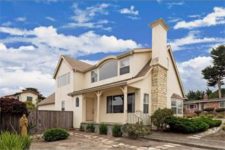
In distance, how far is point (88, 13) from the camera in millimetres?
17516

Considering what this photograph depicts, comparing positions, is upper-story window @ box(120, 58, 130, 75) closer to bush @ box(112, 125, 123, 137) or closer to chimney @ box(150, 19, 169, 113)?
chimney @ box(150, 19, 169, 113)

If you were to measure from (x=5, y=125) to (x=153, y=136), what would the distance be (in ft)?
34.5

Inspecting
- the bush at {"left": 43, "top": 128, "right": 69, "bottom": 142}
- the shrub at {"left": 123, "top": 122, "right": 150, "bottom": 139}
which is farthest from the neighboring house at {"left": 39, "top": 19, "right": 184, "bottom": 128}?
the bush at {"left": 43, "top": 128, "right": 69, "bottom": 142}

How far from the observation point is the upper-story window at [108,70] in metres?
25.9

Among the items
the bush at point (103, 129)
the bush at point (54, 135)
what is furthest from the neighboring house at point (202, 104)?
the bush at point (54, 135)

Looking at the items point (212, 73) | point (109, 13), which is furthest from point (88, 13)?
point (212, 73)

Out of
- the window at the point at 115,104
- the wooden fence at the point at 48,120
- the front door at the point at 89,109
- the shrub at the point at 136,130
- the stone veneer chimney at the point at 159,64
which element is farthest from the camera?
the front door at the point at 89,109

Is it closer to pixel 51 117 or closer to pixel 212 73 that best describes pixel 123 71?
pixel 51 117

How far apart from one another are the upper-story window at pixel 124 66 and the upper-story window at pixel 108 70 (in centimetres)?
83

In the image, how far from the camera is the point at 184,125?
798 inches

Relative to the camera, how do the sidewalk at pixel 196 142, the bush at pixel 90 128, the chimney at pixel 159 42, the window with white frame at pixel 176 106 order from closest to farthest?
the sidewalk at pixel 196 142, the chimney at pixel 159 42, the bush at pixel 90 128, the window with white frame at pixel 176 106

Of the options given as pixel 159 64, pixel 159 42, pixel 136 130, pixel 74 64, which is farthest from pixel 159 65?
pixel 74 64

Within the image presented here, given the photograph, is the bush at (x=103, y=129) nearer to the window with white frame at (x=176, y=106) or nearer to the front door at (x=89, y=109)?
the front door at (x=89, y=109)

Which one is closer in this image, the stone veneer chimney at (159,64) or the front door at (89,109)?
the stone veneer chimney at (159,64)
